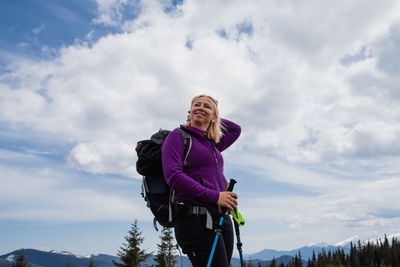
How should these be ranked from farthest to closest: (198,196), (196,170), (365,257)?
(365,257) → (196,170) → (198,196)

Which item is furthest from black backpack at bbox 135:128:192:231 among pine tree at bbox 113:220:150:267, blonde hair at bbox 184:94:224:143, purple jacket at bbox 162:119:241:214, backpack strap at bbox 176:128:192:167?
pine tree at bbox 113:220:150:267

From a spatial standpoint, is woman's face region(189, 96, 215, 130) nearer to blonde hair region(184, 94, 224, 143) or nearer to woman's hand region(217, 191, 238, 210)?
blonde hair region(184, 94, 224, 143)

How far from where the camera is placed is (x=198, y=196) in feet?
11.5

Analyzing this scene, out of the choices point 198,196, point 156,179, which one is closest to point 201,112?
point 156,179

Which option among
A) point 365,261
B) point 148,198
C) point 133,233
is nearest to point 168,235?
point 133,233

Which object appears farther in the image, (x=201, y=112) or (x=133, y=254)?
(x=133, y=254)

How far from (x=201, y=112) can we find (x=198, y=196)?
112 centimetres

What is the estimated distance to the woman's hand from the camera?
353 centimetres

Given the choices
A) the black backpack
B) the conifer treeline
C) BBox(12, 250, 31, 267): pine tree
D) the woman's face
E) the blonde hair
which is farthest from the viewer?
the conifer treeline

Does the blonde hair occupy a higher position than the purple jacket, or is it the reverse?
the blonde hair

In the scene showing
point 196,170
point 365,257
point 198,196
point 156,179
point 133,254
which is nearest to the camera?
point 198,196

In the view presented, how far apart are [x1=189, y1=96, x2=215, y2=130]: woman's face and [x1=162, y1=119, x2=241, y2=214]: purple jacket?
100 millimetres

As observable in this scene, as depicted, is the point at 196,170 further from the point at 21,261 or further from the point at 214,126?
the point at 21,261

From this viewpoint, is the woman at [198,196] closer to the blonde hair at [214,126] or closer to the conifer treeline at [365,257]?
the blonde hair at [214,126]
